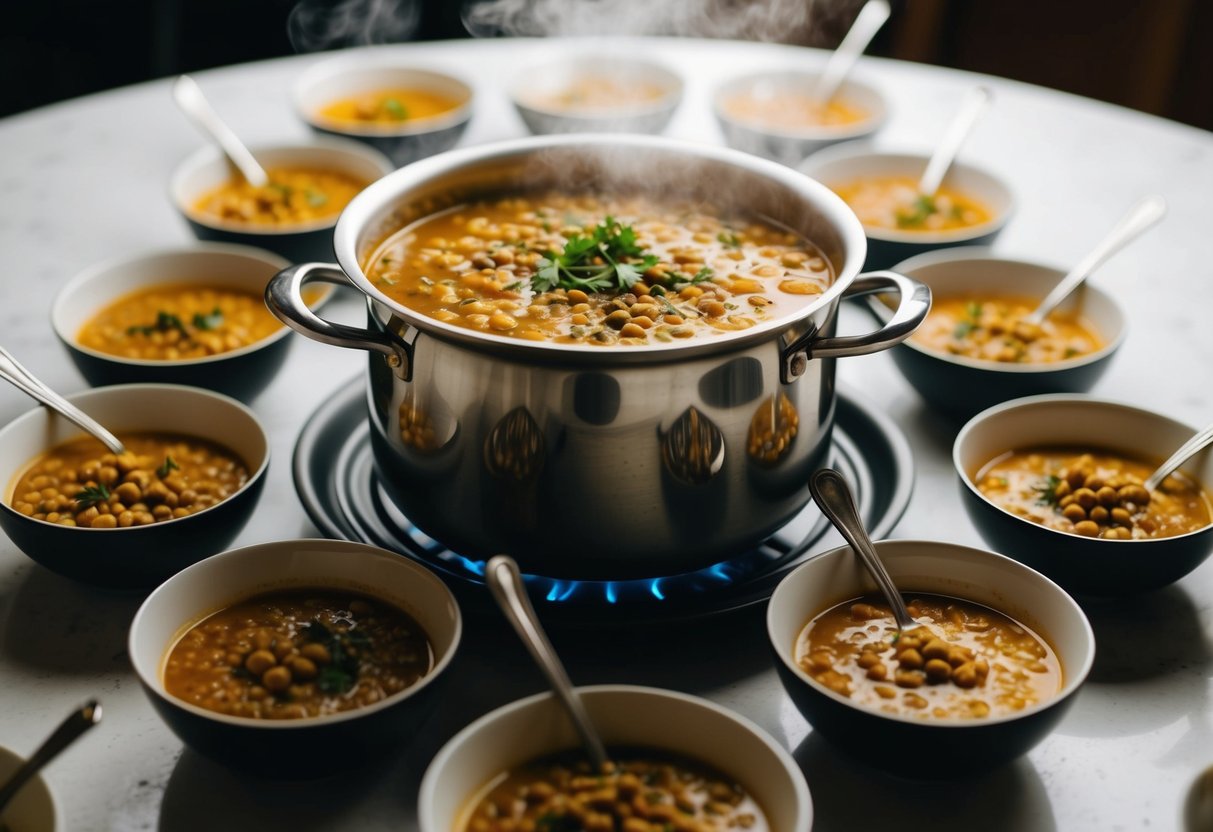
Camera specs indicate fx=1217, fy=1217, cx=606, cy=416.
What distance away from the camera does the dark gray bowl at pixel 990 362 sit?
8.21ft

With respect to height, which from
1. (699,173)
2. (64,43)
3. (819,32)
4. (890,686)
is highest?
(699,173)

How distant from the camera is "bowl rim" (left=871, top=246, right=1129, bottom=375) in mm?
2498

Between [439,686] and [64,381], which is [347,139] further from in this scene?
[439,686]

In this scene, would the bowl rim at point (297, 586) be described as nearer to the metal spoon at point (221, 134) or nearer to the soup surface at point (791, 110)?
the metal spoon at point (221, 134)

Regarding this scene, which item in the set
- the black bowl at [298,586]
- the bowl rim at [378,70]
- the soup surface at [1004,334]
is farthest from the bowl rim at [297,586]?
the bowl rim at [378,70]

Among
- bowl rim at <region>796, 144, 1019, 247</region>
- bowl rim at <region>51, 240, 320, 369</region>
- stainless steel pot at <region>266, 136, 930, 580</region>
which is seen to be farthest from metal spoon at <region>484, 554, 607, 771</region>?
bowl rim at <region>796, 144, 1019, 247</region>

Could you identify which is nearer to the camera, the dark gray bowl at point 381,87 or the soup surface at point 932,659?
the soup surface at point 932,659

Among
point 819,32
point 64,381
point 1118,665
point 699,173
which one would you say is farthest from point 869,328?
point 819,32

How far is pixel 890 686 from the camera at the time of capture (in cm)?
172

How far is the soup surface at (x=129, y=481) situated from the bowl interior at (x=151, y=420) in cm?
2

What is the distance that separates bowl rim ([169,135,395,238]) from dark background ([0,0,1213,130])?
1.42 meters

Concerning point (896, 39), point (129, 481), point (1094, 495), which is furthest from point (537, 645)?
point (896, 39)

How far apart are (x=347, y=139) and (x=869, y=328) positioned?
161 cm

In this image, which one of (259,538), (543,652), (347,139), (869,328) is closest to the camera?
(543,652)
